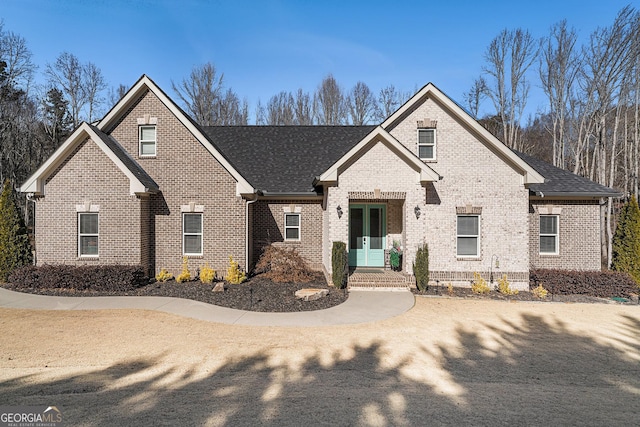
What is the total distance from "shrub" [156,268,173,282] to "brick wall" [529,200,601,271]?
50.0 ft

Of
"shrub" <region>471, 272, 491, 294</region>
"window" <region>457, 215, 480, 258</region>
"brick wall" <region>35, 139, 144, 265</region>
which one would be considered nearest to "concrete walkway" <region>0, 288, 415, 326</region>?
"brick wall" <region>35, 139, 144, 265</region>

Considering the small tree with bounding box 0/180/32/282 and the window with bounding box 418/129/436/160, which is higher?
the window with bounding box 418/129/436/160

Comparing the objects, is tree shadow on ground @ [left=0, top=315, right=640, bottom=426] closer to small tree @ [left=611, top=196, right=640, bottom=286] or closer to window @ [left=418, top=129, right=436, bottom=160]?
window @ [left=418, top=129, right=436, bottom=160]

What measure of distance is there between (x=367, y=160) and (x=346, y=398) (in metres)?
8.95

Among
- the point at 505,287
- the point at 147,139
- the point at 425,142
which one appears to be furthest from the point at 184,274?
the point at 505,287

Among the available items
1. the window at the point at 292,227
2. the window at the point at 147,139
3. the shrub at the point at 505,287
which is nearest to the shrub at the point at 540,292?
the shrub at the point at 505,287

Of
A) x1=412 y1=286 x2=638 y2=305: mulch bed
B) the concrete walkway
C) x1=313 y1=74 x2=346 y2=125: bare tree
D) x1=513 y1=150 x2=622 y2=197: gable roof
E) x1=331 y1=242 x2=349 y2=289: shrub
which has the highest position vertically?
x1=313 y1=74 x2=346 y2=125: bare tree

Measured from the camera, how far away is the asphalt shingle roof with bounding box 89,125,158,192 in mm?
Result: 11734

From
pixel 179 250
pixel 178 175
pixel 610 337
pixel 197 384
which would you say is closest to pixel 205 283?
pixel 179 250

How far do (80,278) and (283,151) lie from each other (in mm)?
10609

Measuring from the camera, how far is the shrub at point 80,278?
440 inches

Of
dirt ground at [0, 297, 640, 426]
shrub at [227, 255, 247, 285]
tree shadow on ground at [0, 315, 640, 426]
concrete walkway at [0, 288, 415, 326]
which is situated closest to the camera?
tree shadow on ground at [0, 315, 640, 426]

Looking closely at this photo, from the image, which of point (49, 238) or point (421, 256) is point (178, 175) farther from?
point (421, 256)

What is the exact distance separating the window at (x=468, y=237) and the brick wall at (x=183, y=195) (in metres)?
8.81
